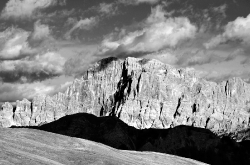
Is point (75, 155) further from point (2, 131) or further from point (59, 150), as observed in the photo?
point (2, 131)

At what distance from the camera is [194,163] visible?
135875 millimetres

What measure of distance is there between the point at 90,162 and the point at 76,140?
2860 cm

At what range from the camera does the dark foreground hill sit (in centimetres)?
8216

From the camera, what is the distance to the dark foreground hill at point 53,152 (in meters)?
82.2

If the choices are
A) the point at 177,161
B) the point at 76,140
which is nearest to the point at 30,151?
the point at 76,140

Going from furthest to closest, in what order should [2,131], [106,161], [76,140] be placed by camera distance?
[76,140] → [2,131] → [106,161]

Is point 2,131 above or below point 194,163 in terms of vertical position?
above

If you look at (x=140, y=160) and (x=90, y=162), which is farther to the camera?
(x=140, y=160)

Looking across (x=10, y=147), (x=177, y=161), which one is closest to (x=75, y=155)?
(x=10, y=147)

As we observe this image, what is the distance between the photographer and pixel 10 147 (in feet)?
298

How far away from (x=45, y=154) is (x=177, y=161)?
50.7m

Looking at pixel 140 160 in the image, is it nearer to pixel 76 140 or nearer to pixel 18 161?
pixel 76 140

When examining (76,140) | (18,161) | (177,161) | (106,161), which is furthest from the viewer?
(177,161)

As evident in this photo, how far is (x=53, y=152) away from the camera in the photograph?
98.0m
